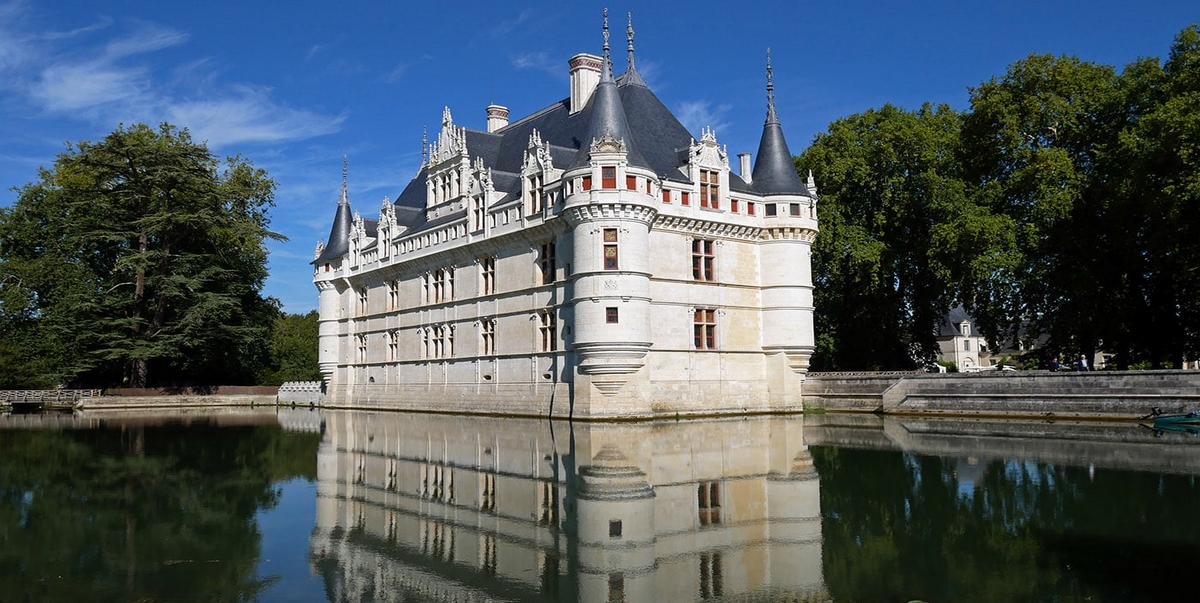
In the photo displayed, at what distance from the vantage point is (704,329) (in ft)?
93.3

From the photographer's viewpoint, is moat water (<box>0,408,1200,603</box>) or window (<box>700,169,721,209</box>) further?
window (<box>700,169,721,209</box>)

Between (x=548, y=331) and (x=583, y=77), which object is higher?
(x=583, y=77)

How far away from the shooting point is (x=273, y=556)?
8.67m

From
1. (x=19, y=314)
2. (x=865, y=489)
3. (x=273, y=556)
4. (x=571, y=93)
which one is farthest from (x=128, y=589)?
(x=19, y=314)

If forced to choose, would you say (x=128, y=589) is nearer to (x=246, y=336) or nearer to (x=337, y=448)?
(x=337, y=448)

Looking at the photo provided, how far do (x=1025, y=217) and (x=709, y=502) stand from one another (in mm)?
24158

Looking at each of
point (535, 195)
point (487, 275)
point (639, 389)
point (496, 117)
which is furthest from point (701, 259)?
point (496, 117)

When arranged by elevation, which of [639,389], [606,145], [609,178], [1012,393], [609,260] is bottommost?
[1012,393]

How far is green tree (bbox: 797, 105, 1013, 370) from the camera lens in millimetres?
29906

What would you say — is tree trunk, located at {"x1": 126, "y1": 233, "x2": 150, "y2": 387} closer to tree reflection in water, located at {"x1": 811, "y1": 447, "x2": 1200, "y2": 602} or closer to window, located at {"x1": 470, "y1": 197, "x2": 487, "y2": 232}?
window, located at {"x1": 470, "y1": 197, "x2": 487, "y2": 232}

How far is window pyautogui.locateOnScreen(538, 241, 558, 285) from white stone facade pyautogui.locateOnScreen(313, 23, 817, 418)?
0.07 m

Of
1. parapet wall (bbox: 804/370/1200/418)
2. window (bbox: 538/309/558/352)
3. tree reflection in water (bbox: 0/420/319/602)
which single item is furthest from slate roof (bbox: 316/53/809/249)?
tree reflection in water (bbox: 0/420/319/602)

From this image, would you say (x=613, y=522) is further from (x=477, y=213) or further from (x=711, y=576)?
(x=477, y=213)

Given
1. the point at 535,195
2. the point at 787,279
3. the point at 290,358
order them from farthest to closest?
the point at 290,358 < the point at 787,279 < the point at 535,195
